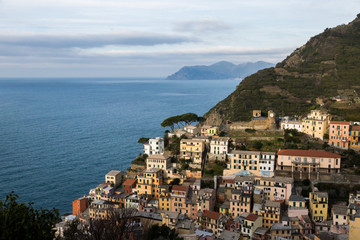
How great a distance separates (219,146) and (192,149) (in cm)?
328

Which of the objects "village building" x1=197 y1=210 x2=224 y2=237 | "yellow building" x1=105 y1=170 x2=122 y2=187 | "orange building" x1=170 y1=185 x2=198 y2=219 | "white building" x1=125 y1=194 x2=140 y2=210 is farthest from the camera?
"yellow building" x1=105 y1=170 x2=122 y2=187

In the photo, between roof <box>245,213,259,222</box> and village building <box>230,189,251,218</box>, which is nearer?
roof <box>245,213,259,222</box>

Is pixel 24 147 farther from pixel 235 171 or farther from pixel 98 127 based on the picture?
pixel 235 171

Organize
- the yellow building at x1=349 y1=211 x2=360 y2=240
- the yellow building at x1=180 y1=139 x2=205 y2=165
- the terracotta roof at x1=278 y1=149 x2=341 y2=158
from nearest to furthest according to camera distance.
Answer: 1. the yellow building at x1=349 y1=211 x2=360 y2=240
2. the terracotta roof at x1=278 y1=149 x2=341 y2=158
3. the yellow building at x1=180 y1=139 x2=205 y2=165

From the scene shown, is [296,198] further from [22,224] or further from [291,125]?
[22,224]

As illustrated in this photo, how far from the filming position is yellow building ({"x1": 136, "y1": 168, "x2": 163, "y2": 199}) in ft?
127

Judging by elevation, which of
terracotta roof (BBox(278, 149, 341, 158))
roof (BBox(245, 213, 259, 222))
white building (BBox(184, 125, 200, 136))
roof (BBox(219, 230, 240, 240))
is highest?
white building (BBox(184, 125, 200, 136))

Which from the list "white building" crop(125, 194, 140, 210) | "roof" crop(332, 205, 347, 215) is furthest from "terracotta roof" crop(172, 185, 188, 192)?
"roof" crop(332, 205, 347, 215)

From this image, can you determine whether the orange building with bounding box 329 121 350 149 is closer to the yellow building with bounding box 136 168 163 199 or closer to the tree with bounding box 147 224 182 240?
the yellow building with bounding box 136 168 163 199

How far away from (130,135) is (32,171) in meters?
27.3

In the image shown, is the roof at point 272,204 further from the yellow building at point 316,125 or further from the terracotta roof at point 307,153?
the yellow building at point 316,125

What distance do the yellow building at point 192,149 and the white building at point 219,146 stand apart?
1275mm

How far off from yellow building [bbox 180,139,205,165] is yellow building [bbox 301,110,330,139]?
13.7m

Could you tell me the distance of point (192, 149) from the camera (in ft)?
140
